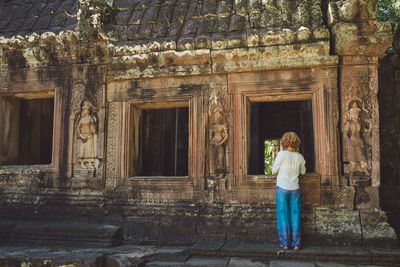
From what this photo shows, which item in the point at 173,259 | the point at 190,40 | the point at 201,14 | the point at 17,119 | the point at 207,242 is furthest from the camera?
the point at 17,119

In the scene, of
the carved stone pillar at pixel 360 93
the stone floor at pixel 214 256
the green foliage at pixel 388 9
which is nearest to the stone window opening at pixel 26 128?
the stone floor at pixel 214 256

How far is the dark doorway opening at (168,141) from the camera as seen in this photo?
348 inches

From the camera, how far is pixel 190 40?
525cm

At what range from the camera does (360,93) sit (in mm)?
4762

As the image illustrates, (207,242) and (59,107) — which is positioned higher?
(59,107)

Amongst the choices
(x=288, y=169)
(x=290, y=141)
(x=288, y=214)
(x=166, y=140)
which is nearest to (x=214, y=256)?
(x=288, y=214)

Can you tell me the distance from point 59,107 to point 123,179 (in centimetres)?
178

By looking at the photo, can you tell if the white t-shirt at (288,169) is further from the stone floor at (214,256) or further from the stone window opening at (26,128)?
the stone window opening at (26,128)

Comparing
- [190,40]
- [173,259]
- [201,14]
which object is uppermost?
[201,14]

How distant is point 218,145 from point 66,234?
269 centimetres

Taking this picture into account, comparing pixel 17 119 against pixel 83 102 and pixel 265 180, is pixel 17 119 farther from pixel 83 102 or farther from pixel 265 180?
pixel 265 180

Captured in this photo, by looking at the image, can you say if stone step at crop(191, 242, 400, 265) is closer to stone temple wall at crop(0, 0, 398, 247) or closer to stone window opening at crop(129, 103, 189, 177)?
stone temple wall at crop(0, 0, 398, 247)

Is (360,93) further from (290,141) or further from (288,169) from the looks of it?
(288,169)

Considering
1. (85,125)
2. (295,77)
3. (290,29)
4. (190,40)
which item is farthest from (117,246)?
(290,29)
